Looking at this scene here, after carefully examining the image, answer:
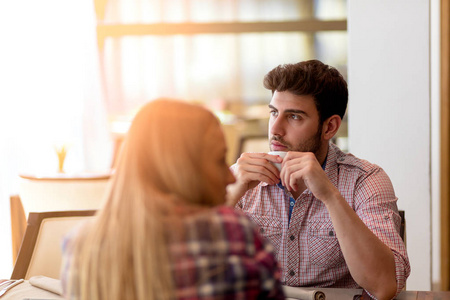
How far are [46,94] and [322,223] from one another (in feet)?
13.6

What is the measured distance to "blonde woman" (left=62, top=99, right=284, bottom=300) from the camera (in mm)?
679

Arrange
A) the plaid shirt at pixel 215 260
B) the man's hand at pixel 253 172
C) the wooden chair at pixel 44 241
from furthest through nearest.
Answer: the wooden chair at pixel 44 241
the man's hand at pixel 253 172
the plaid shirt at pixel 215 260

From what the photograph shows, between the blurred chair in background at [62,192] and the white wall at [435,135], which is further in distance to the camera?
the blurred chair in background at [62,192]

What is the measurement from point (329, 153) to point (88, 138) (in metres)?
4.73

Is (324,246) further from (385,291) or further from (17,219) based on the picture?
(17,219)

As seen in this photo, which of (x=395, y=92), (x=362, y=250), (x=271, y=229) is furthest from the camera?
(x=395, y=92)

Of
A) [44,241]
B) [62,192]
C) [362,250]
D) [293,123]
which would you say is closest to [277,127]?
[293,123]

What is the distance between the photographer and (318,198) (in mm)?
1403

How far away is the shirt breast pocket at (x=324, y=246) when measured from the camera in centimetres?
158

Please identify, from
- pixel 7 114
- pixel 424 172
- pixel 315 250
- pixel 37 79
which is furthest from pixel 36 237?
pixel 37 79

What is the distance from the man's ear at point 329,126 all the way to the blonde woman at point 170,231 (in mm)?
1083

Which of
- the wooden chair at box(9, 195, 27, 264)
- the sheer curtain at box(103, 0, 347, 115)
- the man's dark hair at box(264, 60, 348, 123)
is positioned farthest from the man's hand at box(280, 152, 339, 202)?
the sheer curtain at box(103, 0, 347, 115)

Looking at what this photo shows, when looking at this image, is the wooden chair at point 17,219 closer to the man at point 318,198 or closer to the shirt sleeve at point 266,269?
the man at point 318,198

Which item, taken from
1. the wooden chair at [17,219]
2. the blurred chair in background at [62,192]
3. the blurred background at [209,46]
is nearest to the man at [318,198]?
the blurred chair in background at [62,192]
